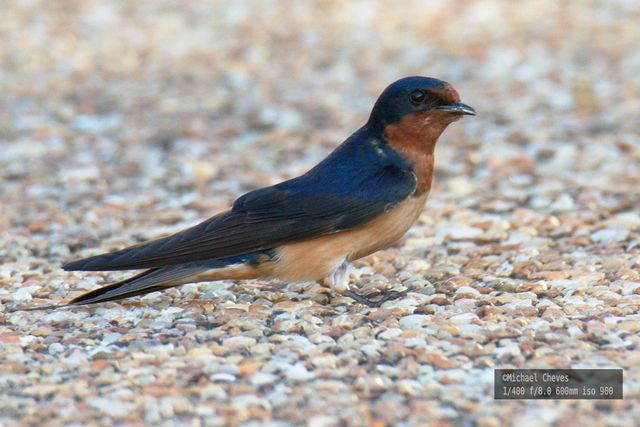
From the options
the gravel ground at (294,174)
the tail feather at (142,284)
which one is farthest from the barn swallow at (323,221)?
the gravel ground at (294,174)

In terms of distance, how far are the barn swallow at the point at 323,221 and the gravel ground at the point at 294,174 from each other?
0.15m

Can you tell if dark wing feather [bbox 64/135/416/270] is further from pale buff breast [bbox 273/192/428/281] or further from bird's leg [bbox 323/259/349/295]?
bird's leg [bbox 323/259/349/295]

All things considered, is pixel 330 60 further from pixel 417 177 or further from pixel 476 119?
pixel 417 177

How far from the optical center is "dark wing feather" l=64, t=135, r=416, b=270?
439cm

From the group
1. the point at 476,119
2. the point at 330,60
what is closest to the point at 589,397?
the point at 476,119

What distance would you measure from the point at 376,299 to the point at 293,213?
496 mm

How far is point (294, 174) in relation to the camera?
6812 millimetres

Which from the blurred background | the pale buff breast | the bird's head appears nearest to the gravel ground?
the blurred background

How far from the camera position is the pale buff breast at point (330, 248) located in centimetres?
452

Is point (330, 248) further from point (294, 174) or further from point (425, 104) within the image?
point (294, 174)

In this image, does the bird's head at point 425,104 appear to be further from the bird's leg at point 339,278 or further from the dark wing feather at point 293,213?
the bird's leg at point 339,278

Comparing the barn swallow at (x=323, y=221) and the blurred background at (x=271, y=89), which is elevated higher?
the blurred background at (x=271, y=89)

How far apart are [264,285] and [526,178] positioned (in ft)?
7.75

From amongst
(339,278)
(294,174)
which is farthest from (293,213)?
(294,174)
